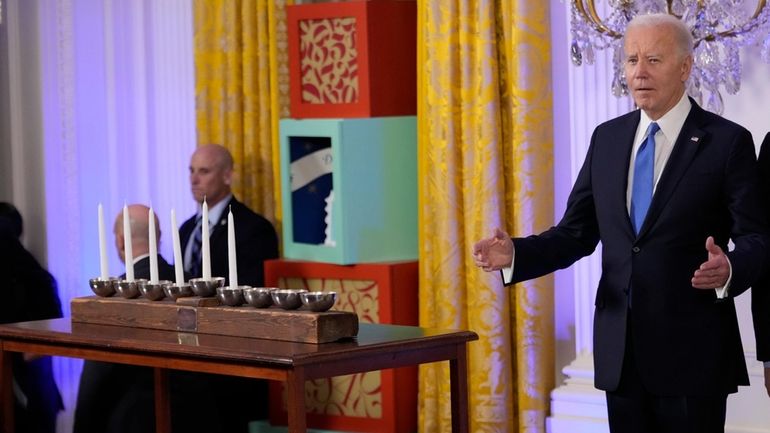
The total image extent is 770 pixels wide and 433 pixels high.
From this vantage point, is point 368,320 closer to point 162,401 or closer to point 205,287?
point 162,401

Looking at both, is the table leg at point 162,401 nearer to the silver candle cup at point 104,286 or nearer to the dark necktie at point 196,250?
the silver candle cup at point 104,286

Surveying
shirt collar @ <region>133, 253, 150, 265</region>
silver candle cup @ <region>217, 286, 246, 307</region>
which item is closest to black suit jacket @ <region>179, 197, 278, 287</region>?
shirt collar @ <region>133, 253, 150, 265</region>

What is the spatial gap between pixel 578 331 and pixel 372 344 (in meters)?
1.41

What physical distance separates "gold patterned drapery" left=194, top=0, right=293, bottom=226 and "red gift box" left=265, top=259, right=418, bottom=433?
0.57 m

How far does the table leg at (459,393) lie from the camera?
11.7 feet

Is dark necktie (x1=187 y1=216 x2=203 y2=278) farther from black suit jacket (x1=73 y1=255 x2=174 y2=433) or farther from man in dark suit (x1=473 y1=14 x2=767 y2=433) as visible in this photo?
man in dark suit (x1=473 y1=14 x2=767 y2=433)

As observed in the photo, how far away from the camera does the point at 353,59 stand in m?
5.07

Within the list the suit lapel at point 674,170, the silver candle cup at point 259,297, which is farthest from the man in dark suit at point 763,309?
the silver candle cup at point 259,297

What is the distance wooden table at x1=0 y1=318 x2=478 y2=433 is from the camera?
325 cm

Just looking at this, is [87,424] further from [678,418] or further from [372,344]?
[678,418]

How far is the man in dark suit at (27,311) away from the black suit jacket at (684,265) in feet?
10.2

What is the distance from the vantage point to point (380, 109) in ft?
16.6

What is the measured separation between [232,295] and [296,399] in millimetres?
518

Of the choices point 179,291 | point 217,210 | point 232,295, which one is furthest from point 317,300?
point 217,210
